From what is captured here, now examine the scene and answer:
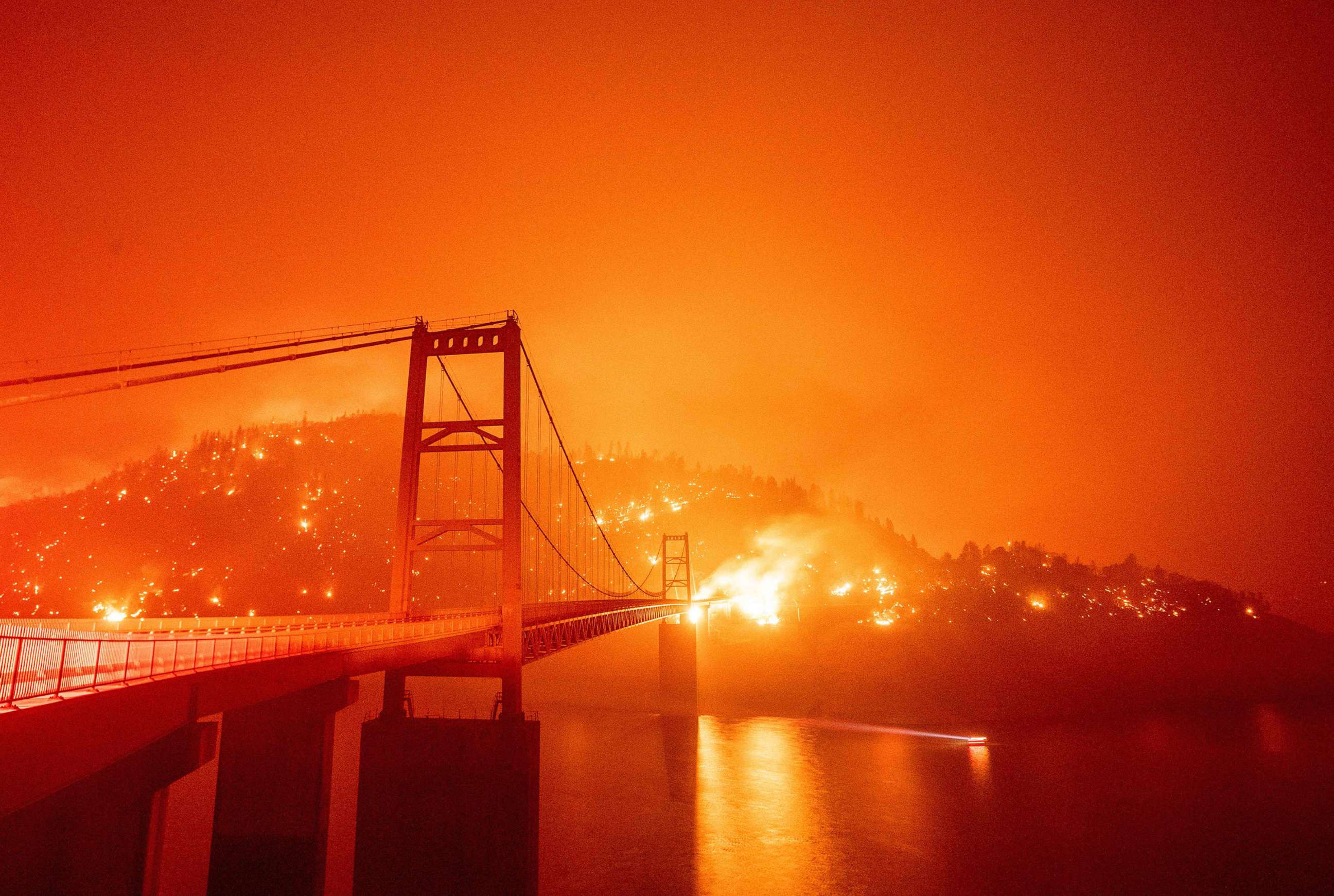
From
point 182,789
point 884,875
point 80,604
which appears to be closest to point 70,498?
point 80,604

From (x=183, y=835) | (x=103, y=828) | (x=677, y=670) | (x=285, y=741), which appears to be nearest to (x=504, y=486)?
(x=285, y=741)

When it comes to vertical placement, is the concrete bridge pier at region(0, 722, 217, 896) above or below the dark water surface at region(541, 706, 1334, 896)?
above

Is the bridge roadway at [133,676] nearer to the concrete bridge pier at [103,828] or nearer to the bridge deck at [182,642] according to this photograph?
the bridge deck at [182,642]

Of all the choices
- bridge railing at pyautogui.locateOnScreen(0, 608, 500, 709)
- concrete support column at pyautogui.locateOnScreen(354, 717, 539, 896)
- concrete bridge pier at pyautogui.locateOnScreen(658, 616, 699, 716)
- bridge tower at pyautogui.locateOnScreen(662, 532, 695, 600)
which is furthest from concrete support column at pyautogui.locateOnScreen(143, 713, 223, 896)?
bridge tower at pyautogui.locateOnScreen(662, 532, 695, 600)

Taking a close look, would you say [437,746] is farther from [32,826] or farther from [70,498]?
[70,498]

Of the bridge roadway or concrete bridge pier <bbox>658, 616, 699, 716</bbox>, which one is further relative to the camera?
concrete bridge pier <bbox>658, 616, 699, 716</bbox>

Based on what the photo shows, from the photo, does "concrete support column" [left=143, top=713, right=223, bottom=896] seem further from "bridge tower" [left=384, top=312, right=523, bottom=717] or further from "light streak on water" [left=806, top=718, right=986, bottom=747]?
"light streak on water" [left=806, top=718, right=986, bottom=747]

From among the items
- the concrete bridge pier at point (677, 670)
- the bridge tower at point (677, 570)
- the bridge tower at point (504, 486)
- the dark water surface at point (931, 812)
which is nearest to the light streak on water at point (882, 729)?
the dark water surface at point (931, 812)

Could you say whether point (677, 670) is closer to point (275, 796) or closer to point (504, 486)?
point (504, 486)
